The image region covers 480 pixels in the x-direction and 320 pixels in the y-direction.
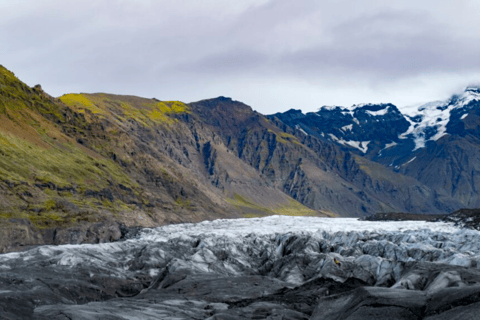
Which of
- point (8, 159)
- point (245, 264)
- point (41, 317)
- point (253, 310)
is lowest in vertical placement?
point (245, 264)

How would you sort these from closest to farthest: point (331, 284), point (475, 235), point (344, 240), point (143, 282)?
1. point (331, 284)
2. point (143, 282)
3. point (475, 235)
4. point (344, 240)

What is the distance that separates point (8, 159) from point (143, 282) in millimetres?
134602

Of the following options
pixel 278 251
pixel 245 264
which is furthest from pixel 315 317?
pixel 278 251

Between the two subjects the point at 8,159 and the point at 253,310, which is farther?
the point at 8,159

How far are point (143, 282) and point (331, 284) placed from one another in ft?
117

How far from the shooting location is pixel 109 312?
124ft

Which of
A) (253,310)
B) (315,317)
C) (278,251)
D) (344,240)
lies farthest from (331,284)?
(344,240)

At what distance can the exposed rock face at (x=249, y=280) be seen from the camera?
29.5m

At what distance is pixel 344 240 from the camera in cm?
→ 10625

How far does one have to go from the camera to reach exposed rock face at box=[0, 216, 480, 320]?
96.7 ft

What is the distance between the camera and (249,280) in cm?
6688

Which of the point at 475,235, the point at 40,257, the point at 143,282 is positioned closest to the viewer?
the point at 143,282

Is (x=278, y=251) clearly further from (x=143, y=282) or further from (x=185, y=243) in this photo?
(x=143, y=282)

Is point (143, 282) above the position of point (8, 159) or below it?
below
